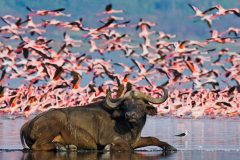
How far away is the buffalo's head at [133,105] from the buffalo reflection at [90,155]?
2.53 feet

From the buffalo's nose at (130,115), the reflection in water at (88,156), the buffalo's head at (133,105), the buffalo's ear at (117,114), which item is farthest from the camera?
the buffalo's ear at (117,114)

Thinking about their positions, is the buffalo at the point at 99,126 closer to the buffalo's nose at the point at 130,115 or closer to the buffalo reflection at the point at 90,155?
the buffalo's nose at the point at 130,115

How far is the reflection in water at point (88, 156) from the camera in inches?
662

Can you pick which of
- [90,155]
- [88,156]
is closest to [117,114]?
[90,155]

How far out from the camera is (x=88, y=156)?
17.4 m

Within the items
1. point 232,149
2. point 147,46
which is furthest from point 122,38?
point 232,149

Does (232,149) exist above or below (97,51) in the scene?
below

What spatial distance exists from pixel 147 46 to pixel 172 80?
5641 millimetres

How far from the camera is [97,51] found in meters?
71.1

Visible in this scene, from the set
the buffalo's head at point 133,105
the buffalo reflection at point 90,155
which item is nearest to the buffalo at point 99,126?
the buffalo's head at point 133,105

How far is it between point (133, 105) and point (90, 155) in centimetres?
155

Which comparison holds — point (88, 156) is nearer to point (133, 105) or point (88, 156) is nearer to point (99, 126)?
point (99, 126)

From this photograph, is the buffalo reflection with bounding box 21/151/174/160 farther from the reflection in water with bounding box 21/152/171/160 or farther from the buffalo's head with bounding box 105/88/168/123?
the buffalo's head with bounding box 105/88/168/123

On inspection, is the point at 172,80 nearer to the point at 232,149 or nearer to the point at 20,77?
the point at 20,77
